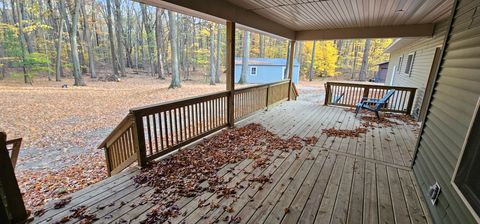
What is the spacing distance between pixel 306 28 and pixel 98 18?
23.8 metres

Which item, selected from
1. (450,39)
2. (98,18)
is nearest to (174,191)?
(450,39)

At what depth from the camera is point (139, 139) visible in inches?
109

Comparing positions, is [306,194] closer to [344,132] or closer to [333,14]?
[344,132]

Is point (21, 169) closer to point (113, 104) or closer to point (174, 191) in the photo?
point (174, 191)

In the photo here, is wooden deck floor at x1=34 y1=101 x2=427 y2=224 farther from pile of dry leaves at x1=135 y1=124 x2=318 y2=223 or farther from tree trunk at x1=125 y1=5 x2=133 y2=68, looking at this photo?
tree trunk at x1=125 y1=5 x2=133 y2=68

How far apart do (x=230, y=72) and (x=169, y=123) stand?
5.61ft

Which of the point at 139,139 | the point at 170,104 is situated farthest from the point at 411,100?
the point at 139,139

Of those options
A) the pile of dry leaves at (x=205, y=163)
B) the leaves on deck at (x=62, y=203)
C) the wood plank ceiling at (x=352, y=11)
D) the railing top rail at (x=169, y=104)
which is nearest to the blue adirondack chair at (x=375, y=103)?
the wood plank ceiling at (x=352, y=11)

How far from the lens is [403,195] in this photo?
234 cm

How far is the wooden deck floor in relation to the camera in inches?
77.2

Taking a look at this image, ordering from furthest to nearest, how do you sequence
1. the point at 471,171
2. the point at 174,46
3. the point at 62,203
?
1. the point at 174,46
2. the point at 62,203
3. the point at 471,171

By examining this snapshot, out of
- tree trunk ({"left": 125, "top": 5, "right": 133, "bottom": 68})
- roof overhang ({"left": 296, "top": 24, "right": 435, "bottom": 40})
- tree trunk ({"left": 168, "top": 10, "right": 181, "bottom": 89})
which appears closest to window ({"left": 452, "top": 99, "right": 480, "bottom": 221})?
roof overhang ({"left": 296, "top": 24, "right": 435, "bottom": 40})

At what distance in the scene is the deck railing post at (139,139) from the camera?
270cm

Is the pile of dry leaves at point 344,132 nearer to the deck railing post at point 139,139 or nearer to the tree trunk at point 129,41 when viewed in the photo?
the deck railing post at point 139,139
